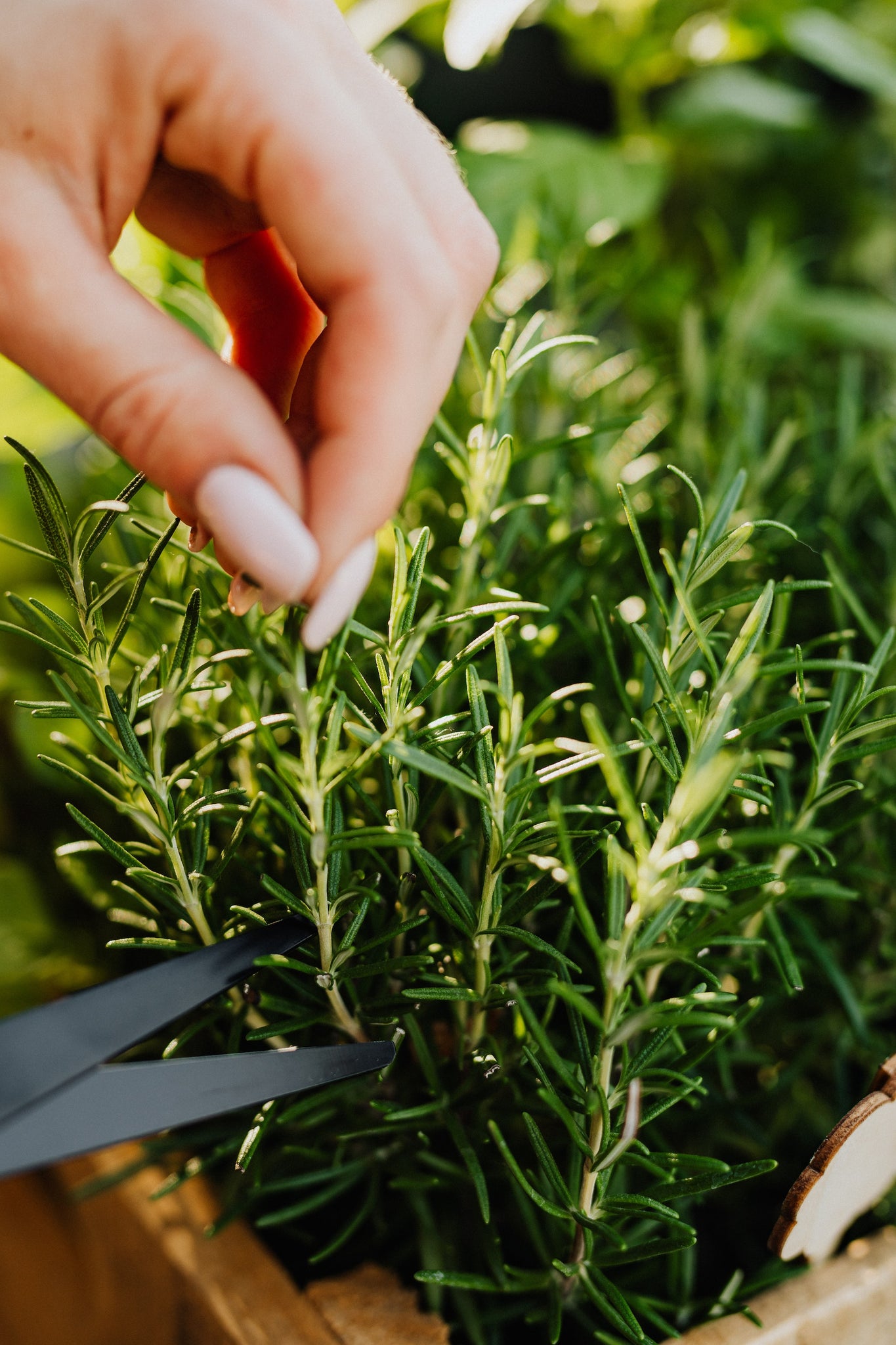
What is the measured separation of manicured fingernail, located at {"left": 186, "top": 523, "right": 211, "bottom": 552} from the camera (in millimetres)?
336

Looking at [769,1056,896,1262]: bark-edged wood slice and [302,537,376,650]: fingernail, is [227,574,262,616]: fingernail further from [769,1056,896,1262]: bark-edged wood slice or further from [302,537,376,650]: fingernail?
[769,1056,896,1262]: bark-edged wood slice

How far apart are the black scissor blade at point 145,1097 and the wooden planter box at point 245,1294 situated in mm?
155

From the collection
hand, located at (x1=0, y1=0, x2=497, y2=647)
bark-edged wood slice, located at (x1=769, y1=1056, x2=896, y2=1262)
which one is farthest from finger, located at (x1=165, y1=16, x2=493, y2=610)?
bark-edged wood slice, located at (x1=769, y1=1056, x2=896, y2=1262)

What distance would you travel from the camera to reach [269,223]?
1.02 ft

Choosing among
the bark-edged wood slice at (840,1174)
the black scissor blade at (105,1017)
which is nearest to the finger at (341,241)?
the black scissor blade at (105,1017)

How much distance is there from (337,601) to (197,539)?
9 cm

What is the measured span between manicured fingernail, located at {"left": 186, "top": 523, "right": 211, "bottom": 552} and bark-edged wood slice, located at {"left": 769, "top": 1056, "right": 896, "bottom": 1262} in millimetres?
325

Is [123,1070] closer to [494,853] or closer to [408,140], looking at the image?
[494,853]

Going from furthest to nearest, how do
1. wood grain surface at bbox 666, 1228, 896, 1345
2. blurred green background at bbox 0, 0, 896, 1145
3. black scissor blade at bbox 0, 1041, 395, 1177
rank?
blurred green background at bbox 0, 0, 896, 1145 → wood grain surface at bbox 666, 1228, 896, 1345 → black scissor blade at bbox 0, 1041, 395, 1177

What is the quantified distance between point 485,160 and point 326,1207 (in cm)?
79

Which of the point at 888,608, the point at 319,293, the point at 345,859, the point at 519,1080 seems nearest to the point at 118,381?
the point at 319,293

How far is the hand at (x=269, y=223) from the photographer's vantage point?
28 cm

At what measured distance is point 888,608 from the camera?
0.51 metres

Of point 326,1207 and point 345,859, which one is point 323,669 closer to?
point 345,859
